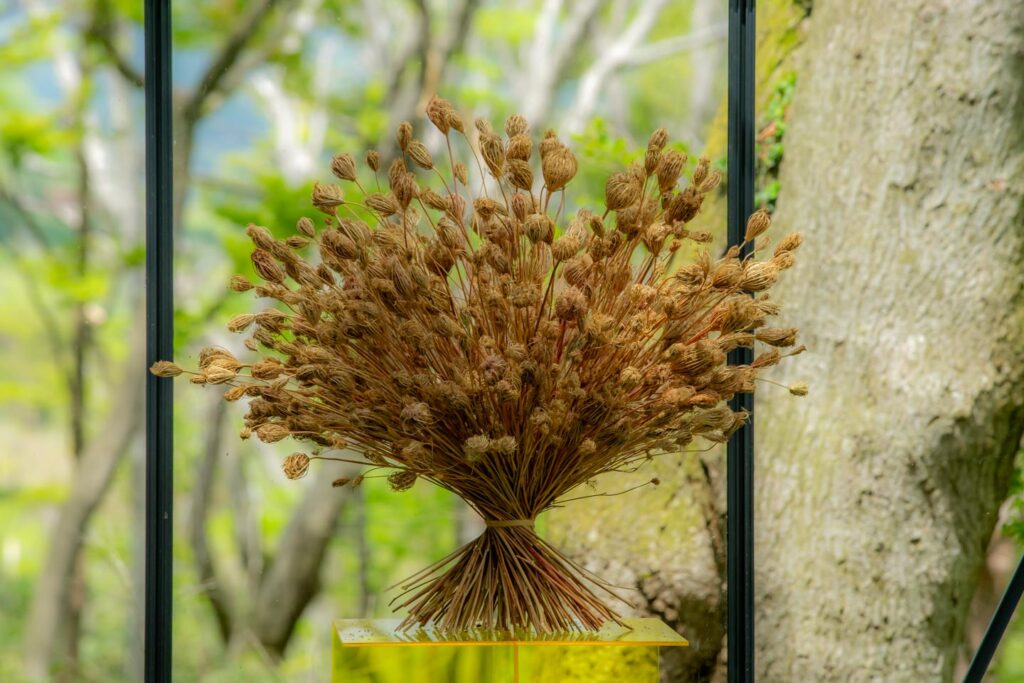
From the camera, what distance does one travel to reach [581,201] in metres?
2.02

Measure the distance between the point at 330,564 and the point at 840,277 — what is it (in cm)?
134

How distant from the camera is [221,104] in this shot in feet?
7.54

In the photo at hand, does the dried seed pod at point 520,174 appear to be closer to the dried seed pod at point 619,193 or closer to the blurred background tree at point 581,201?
A: the dried seed pod at point 619,193

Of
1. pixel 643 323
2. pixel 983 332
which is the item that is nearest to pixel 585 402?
pixel 643 323

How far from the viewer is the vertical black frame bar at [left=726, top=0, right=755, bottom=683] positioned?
1.76 meters

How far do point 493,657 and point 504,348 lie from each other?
39 centimetres

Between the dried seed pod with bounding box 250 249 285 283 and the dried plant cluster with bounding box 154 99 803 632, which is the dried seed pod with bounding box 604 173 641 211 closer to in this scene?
the dried plant cluster with bounding box 154 99 803 632

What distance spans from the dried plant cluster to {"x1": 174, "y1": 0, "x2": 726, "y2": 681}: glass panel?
2.42 ft

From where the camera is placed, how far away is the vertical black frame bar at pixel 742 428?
176 cm

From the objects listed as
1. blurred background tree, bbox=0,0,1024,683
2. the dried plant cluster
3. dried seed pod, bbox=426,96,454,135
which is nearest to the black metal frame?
blurred background tree, bbox=0,0,1024,683

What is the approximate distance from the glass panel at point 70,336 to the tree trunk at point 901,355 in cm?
135

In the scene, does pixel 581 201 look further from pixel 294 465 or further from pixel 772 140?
pixel 294 465

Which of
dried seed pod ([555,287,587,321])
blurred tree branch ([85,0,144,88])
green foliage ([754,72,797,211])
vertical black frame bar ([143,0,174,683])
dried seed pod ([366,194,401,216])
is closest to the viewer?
dried seed pod ([555,287,587,321])

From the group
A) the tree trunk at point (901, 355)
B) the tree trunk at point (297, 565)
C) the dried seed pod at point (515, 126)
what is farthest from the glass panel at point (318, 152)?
the dried seed pod at point (515, 126)
